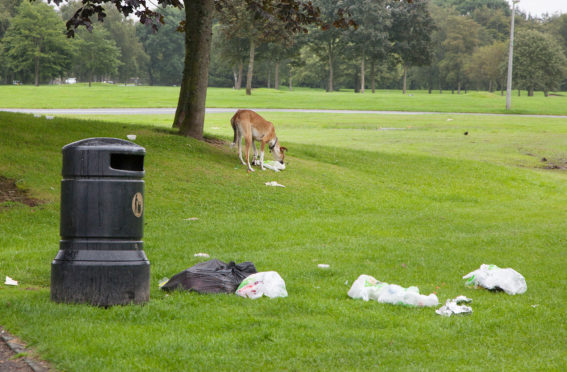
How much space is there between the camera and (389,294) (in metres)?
6.37

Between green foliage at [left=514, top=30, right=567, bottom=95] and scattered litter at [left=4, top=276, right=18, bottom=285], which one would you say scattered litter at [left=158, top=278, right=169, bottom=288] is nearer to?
scattered litter at [left=4, top=276, right=18, bottom=285]

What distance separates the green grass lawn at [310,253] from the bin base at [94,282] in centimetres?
13

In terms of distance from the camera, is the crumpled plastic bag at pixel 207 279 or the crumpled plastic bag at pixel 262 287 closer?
the crumpled plastic bag at pixel 262 287

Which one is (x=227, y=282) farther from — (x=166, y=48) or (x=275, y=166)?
(x=166, y=48)

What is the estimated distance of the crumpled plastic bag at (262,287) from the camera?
6391 millimetres

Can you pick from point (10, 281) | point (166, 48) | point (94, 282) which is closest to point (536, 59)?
point (166, 48)

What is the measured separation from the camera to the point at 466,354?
490 centimetres

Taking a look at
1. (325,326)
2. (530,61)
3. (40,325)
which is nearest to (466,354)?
(325,326)

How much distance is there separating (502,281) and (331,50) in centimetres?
8538

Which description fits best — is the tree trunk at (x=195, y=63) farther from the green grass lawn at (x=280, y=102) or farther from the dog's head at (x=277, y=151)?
the green grass lawn at (x=280, y=102)

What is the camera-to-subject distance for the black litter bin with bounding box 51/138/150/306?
224 inches

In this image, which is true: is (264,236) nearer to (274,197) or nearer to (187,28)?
(274,197)

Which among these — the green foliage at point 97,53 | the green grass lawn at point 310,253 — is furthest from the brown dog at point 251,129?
the green foliage at point 97,53

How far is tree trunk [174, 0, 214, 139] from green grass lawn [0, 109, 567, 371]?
2.96ft
